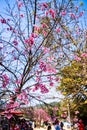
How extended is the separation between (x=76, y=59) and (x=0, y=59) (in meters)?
5.67

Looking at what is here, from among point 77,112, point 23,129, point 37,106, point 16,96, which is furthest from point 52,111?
point 77,112

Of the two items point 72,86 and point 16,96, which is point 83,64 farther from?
point 16,96

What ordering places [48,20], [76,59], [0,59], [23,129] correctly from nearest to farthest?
[0,59] < [48,20] < [76,59] < [23,129]

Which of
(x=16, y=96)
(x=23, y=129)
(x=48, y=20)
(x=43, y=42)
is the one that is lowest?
(x=23, y=129)

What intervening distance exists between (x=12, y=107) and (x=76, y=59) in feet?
20.4

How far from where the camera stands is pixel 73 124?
35.7 m

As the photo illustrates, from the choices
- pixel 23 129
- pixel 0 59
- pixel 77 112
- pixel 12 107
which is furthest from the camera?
pixel 77 112

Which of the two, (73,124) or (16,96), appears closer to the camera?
(16,96)

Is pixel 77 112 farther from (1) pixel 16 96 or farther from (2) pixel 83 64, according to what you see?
(1) pixel 16 96

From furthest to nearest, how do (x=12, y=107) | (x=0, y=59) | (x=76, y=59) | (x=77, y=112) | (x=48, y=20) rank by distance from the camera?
(x=77, y=112), (x=76, y=59), (x=48, y=20), (x=0, y=59), (x=12, y=107)

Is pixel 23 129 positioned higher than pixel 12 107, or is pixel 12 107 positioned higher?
pixel 12 107

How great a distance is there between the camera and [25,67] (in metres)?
8.59

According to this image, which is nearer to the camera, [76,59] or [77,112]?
[76,59]

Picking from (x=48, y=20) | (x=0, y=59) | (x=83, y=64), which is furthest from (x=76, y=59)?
(x=0, y=59)
